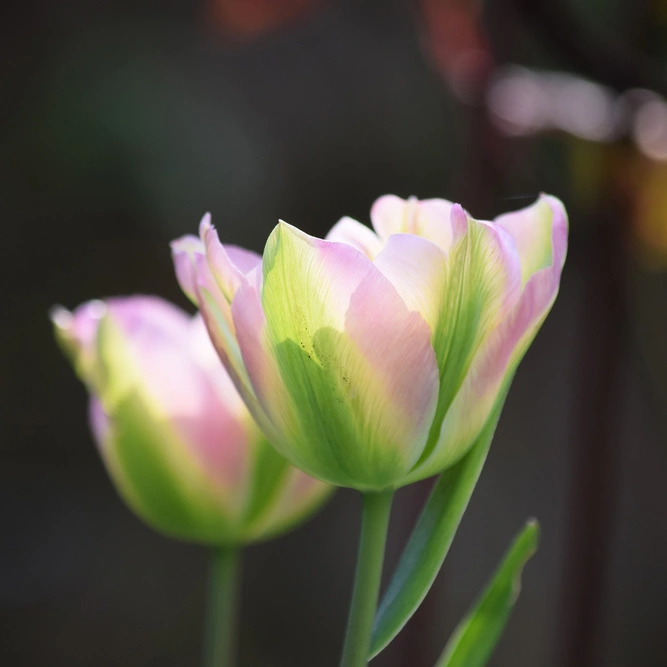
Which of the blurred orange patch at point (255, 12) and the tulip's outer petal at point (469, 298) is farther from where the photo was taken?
the blurred orange patch at point (255, 12)

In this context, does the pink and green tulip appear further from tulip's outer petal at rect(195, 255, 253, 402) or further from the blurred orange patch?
the blurred orange patch

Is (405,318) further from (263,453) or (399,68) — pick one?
(399,68)

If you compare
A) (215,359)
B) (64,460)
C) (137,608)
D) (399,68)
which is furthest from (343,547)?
(215,359)

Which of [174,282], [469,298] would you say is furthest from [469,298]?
[174,282]

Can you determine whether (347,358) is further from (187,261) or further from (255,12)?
(255,12)

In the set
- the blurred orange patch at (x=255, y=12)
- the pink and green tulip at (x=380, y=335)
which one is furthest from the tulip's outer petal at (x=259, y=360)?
the blurred orange patch at (x=255, y=12)

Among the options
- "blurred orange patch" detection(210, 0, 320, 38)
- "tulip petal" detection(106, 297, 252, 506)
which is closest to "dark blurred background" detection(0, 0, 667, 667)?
"blurred orange patch" detection(210, 0, 320, 38)

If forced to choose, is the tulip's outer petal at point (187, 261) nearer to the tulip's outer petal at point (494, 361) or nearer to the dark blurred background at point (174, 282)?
the tulip's outer petal at point (494, 361)
